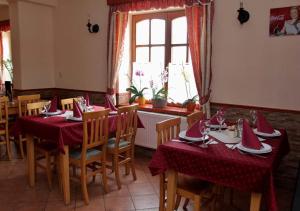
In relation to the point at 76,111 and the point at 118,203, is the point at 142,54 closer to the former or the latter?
the point at 76,111

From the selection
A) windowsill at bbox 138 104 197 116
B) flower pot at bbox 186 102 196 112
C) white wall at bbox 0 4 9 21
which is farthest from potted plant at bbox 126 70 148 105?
white wall at bbox 0 4 9 21

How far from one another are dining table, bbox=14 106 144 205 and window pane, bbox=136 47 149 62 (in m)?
1.55

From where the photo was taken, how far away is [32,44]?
16.4 ft

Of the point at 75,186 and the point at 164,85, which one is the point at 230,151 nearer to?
the point at 75,186

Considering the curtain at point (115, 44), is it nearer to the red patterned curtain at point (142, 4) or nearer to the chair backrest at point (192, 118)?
the red patterned curtain at point (142, 4)

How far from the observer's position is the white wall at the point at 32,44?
15.8ft

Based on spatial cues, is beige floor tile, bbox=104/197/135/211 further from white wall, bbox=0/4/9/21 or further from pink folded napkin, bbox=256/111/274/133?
white wall, bbox=0/4/9/21

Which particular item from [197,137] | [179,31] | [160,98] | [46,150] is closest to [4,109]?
[46,150]

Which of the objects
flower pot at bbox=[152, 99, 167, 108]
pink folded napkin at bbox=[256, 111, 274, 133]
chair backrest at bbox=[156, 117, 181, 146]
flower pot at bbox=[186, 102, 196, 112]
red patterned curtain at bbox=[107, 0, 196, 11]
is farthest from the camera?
flower pot at bbox=[152, 99, 167, 108]

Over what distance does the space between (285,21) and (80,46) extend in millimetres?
3319

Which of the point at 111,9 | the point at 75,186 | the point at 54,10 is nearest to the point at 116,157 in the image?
the point at 75,186

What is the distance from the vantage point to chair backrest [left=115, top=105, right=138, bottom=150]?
3023 millimetres

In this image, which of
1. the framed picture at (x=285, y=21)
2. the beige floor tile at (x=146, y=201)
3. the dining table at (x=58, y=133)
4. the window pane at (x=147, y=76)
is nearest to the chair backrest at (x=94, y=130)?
the dining table at (x=58, y=133)

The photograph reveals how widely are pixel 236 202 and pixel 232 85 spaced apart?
1.35 meters
